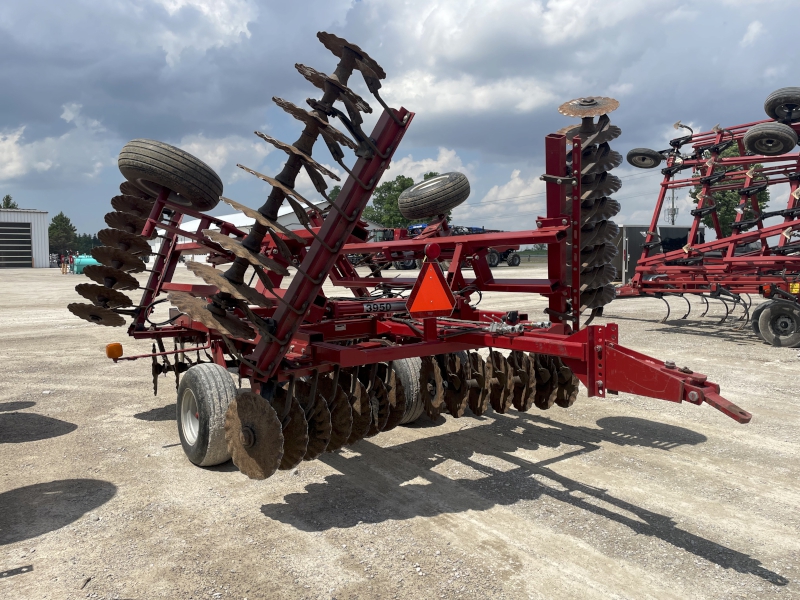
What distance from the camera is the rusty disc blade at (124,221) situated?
541 cm

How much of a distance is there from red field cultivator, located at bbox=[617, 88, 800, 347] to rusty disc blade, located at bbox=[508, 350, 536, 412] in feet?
24.0

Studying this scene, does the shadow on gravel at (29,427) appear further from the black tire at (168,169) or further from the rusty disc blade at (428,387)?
the rusty disc blade at (428,387)

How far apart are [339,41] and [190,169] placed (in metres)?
2.30

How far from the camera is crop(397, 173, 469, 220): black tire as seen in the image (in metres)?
5.70

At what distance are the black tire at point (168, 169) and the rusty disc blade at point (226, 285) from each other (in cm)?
200

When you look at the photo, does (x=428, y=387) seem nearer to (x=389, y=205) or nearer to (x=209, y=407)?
(x=209, y=407)

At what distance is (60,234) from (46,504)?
89.9 metres

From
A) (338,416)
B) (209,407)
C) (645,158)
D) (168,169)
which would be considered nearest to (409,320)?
(338,416)

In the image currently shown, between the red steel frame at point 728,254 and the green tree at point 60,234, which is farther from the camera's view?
the green tree at point 60,234

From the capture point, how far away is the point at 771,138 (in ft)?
36.2

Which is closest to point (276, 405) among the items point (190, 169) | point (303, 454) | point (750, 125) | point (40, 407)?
point (303, 454)

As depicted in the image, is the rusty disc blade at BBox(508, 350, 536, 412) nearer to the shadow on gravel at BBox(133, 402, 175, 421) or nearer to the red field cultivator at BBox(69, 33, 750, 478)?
the red field cultivator at BBox(69, 33, 750, 478)

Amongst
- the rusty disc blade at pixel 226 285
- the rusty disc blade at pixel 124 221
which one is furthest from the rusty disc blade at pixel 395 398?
the rusty disc blade at pixel 124 221

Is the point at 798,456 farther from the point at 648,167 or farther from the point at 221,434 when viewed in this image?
the point at 648,167
